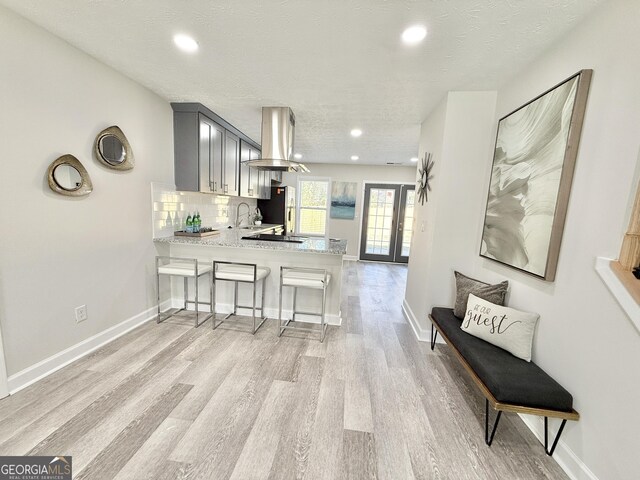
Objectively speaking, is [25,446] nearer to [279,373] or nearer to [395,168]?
[279,373]

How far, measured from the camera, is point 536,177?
1848 mm

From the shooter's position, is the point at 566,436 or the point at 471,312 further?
the point at 471,312

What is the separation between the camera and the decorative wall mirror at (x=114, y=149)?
2311mm

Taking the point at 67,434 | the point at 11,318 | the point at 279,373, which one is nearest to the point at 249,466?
the point at 279,373

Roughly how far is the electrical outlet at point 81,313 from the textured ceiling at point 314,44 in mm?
2167

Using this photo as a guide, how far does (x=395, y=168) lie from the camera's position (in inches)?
262

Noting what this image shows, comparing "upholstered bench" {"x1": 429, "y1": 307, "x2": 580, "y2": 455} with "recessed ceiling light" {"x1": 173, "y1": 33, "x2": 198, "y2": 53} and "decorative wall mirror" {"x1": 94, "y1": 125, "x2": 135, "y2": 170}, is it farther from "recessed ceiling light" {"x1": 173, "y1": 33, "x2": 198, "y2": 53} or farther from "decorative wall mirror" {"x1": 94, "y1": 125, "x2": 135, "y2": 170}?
"decorative wall mirror" {"x1": 94, "y1": 125, "x2": 135, "y2": 170}

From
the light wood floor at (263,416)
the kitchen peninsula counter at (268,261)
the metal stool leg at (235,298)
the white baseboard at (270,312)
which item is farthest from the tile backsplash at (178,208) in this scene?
the light wood floor at (263,416)

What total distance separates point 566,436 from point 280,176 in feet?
20.9

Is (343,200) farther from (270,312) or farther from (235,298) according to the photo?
(235,298)

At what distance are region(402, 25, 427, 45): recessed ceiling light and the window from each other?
507 centimetres

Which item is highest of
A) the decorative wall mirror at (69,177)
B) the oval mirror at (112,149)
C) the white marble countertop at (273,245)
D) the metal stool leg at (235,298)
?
the oval mirror at (112,149)

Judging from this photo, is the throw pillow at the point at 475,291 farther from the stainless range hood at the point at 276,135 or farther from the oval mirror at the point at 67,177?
the oval mirror at the point at 67,177

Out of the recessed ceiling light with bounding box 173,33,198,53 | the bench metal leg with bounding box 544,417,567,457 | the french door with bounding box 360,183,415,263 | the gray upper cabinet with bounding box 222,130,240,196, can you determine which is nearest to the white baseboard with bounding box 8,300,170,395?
the gray upper cabinet with bounding box 222,130,240,196
